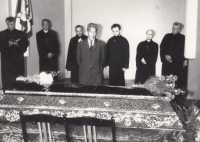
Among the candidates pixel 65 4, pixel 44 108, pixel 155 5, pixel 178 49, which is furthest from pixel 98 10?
pixel 44 108

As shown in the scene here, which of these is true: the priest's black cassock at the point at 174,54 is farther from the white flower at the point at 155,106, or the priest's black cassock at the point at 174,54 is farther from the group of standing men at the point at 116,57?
the white flower at the point at 155,106

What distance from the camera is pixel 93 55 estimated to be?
4.56 metres

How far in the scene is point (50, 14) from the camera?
869 centimetres

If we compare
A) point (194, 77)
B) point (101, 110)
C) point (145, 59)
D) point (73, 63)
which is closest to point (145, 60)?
point (145, 59)

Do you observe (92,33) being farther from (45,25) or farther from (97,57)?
(45,25)

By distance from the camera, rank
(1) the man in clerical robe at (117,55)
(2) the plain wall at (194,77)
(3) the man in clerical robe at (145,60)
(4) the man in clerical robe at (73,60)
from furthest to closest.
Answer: (4) the man in clerical robe at (73,60), (3) the man in clerical robe at (145,60), (2) the plain wall at (194,77), (1) the man in clerical robe at (117,55)

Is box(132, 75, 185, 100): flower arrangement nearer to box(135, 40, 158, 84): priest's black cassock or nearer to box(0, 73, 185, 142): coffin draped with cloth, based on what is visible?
box(0, 73, 185, 142): coffin draped with cloth

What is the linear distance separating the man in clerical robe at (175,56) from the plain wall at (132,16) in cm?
249

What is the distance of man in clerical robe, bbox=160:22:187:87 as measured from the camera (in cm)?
639

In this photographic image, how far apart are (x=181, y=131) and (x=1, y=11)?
14.9 feet

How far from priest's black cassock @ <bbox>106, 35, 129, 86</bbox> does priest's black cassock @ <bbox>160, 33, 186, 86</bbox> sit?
1.10 meters

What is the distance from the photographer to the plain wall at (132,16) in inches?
352

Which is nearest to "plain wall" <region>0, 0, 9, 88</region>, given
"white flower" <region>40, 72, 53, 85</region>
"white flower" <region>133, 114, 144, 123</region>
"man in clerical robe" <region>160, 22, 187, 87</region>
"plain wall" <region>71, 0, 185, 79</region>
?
"white flower" <region>40, 72, 53, 85</region>

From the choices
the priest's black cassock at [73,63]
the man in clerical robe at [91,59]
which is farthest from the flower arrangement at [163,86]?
the priest's black cassock at [73,63]
